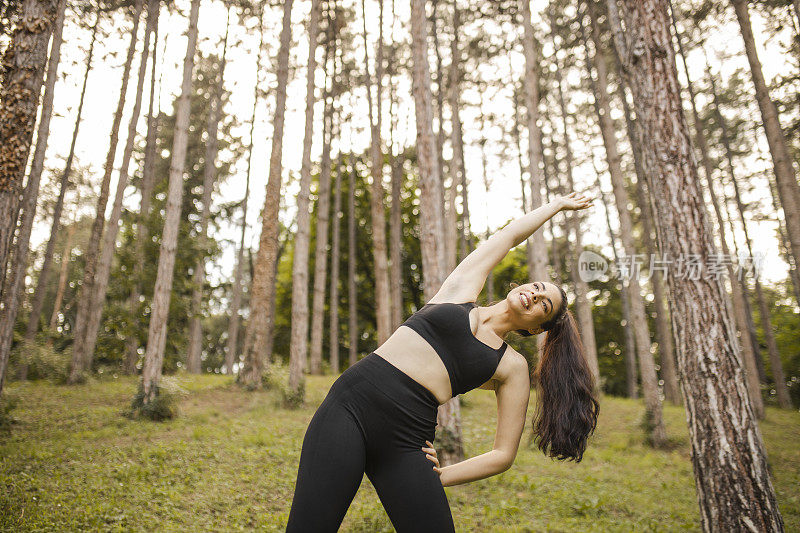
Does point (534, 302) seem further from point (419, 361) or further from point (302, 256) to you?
point (302, 256)

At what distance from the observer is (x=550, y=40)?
15.0 m

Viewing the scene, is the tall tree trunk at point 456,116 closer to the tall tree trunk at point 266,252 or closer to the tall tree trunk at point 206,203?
the tall tree trunk at point 266,252

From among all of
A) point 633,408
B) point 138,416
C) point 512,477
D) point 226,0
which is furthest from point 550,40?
point 138,416

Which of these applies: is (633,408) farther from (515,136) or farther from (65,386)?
(65,386)

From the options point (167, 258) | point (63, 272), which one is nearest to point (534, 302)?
point (167, 258)

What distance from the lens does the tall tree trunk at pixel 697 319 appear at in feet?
12.4

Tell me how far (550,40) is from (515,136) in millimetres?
3663

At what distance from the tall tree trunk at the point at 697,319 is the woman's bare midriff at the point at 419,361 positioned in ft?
10.0

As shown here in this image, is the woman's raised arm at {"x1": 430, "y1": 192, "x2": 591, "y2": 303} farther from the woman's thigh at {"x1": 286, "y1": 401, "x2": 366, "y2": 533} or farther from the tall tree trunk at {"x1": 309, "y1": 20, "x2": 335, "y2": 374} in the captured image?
the tall tree trunk at {"x1": 309, "y1": 20, "x2": 335, "y2": 374}

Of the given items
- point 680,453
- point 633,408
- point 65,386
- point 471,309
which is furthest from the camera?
point 633,408

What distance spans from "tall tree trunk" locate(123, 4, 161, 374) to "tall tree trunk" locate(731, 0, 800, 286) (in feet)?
43.8

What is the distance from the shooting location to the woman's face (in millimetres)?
2143

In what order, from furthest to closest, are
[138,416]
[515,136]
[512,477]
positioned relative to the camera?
[515,136] < [138,416] < [512,477]

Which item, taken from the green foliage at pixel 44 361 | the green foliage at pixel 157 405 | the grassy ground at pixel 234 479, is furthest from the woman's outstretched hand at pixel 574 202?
the green foliage at pixel 44 361
